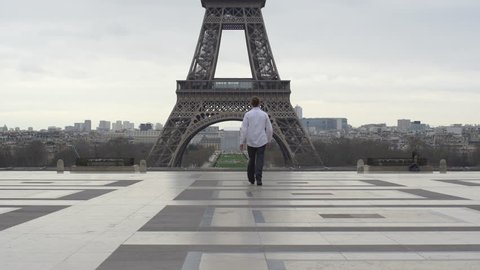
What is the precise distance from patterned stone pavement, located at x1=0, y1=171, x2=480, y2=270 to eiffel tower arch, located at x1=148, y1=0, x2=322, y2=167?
46462 millimetres

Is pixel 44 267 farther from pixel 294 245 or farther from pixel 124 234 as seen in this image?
pixel 294 245

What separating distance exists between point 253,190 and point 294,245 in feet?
19.1

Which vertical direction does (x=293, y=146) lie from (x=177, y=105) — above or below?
below

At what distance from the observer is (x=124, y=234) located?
623 centimetres

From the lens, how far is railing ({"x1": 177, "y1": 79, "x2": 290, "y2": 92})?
5881cm

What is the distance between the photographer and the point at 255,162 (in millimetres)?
12719

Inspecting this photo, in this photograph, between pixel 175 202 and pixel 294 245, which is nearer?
pixel 294 245

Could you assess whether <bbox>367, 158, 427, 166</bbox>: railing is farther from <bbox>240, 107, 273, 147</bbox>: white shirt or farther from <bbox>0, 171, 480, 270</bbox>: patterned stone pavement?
<bbox>0, 171, 480, 270</bbox>: patterned stone pavement

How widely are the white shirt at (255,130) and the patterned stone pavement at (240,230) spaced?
5.10ft

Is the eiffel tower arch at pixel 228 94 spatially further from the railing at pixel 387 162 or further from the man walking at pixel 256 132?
the man walking at pixel 256 132

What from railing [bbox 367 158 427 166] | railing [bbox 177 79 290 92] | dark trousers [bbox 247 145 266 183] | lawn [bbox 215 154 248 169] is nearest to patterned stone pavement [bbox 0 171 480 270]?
dark trousers [bbox 247 145 266 183]

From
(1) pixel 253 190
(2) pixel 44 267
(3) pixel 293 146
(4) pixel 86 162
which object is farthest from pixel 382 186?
(3) pixel 293 146

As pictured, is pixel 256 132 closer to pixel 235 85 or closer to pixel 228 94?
pixel 228 94

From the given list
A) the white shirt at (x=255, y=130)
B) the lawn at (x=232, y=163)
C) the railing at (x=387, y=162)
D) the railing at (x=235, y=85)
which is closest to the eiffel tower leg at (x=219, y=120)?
the railing at (x=235, y=85)
